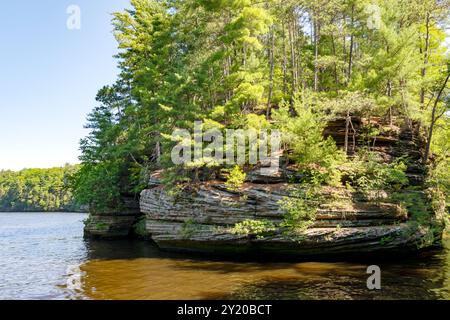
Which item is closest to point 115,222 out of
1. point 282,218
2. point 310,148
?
point 282,218

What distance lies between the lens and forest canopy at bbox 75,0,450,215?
19516 millimetres

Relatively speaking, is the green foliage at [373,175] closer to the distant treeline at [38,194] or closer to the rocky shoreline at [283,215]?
the rocky shoreline at [283,215]

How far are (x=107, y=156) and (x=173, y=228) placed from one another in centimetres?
1356

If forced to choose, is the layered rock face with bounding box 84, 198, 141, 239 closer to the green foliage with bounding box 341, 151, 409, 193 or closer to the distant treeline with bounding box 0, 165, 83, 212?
the green foliage with bounding box 341, 151, 409, 193

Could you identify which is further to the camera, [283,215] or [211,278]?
[283,215]

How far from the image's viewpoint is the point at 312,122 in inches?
727

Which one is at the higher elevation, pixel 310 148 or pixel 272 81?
pixel 272 81

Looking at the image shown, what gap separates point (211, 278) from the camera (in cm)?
1434

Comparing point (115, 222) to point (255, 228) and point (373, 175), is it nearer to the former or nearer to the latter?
point (255, 228)

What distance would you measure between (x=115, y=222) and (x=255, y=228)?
17.4 metres

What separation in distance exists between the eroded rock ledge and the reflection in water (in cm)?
95

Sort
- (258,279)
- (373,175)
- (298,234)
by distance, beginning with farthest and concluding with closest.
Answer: (373,175), (298,234), (258,279)

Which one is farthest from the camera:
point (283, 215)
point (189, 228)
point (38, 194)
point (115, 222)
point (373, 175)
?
point (38, 194)

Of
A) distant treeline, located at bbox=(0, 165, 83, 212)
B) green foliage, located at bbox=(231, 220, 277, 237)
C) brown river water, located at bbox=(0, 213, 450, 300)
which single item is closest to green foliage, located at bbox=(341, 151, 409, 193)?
brown river water, located at bbox=(0, 213, 450, 300)
